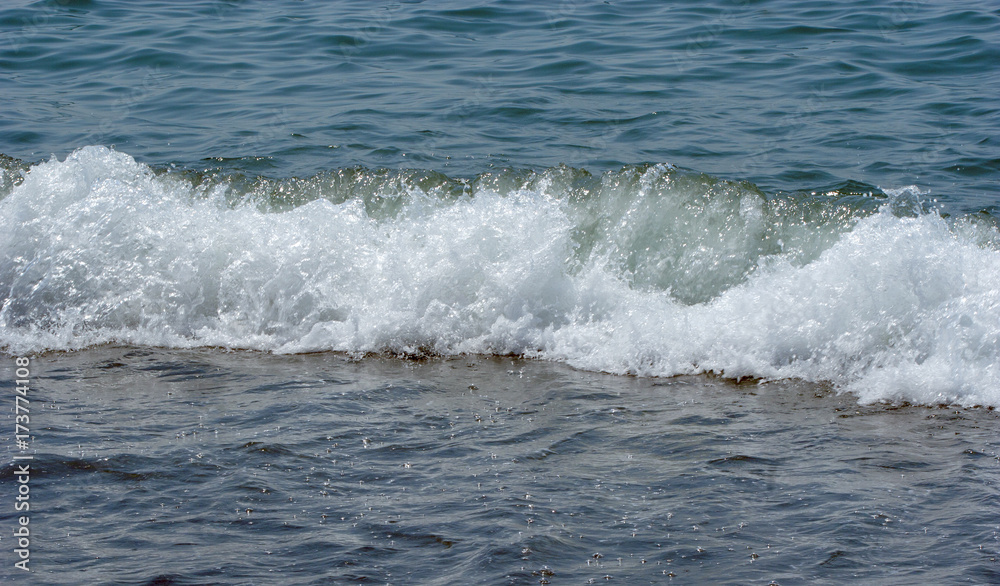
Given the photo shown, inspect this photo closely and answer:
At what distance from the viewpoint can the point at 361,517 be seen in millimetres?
3285

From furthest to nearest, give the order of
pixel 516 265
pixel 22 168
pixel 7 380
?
pixel 22 168 < pixel 516 265 < pixel 7 380

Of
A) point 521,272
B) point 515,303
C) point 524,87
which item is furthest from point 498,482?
point 524,87

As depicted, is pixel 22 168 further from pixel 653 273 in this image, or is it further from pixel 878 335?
pixel 878 335

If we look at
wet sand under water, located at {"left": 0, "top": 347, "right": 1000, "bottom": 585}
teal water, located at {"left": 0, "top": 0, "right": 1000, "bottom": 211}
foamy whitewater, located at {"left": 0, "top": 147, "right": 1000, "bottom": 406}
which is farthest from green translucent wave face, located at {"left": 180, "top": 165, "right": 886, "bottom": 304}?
wet sand under water, located at {"left": 0, "top": 347, "right": 1000, "bottom": 585}

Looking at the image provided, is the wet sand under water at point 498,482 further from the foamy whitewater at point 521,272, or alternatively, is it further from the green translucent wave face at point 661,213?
the green translucent wave face at point 661,213

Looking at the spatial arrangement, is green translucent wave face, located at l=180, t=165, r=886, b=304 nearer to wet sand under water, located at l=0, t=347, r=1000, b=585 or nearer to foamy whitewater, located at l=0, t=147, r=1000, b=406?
foamy whitewater, located at l=0, t=147, r=1000, b=406

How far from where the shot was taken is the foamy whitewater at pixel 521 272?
5211 millimetres

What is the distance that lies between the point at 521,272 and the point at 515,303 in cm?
22

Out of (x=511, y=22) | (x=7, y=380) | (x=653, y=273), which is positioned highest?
(x=511, y=22)

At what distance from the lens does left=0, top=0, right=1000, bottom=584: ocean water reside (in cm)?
320

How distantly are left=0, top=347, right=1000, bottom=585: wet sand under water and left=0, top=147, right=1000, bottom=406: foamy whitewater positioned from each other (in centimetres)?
45

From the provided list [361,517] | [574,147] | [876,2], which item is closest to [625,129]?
[574,147]

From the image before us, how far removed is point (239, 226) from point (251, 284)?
58 cm

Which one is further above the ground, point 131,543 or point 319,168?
point 319,168
